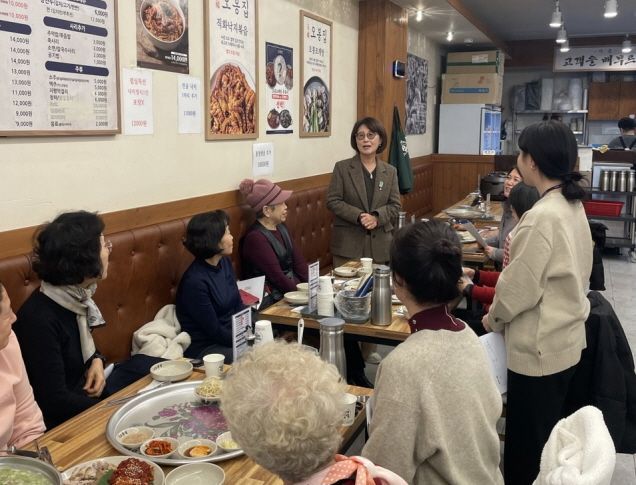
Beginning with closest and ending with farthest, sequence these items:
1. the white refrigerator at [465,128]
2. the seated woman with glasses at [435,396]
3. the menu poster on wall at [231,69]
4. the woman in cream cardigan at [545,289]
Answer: the seated woman with glasses at [435,396] → the woman in cream cardigan at [545,289] → the menu poster on wall at [231,69] → the white refrigerator at [465,128]

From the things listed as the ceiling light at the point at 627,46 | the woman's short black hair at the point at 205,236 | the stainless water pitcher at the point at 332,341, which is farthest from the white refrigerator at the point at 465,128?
the stainless water pitcher at the point at 332,341

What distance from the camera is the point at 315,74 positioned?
507 centimetres

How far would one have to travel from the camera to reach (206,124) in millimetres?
3721

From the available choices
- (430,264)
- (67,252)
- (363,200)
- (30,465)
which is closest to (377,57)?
(363,200)

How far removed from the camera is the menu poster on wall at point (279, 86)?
14.4 feet

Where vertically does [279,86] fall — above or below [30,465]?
above

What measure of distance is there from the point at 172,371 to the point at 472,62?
8.45 meters

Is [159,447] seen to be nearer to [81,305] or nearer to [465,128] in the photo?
[81,305]

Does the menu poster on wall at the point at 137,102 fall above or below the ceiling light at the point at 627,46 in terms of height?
below

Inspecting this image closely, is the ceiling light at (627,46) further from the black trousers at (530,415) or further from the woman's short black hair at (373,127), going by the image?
the black trousers at (530,415)

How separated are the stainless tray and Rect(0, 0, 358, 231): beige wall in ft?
3.59

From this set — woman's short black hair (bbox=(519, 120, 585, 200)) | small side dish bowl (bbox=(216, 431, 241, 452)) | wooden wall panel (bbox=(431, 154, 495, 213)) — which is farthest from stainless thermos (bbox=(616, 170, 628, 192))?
small side dish bowl (bbox=(216, 431, 241, 452))

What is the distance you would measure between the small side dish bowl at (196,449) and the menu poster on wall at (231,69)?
2440 mm

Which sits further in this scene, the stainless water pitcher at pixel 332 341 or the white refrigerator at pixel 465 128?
the white refrigerator at pixel 465 128
